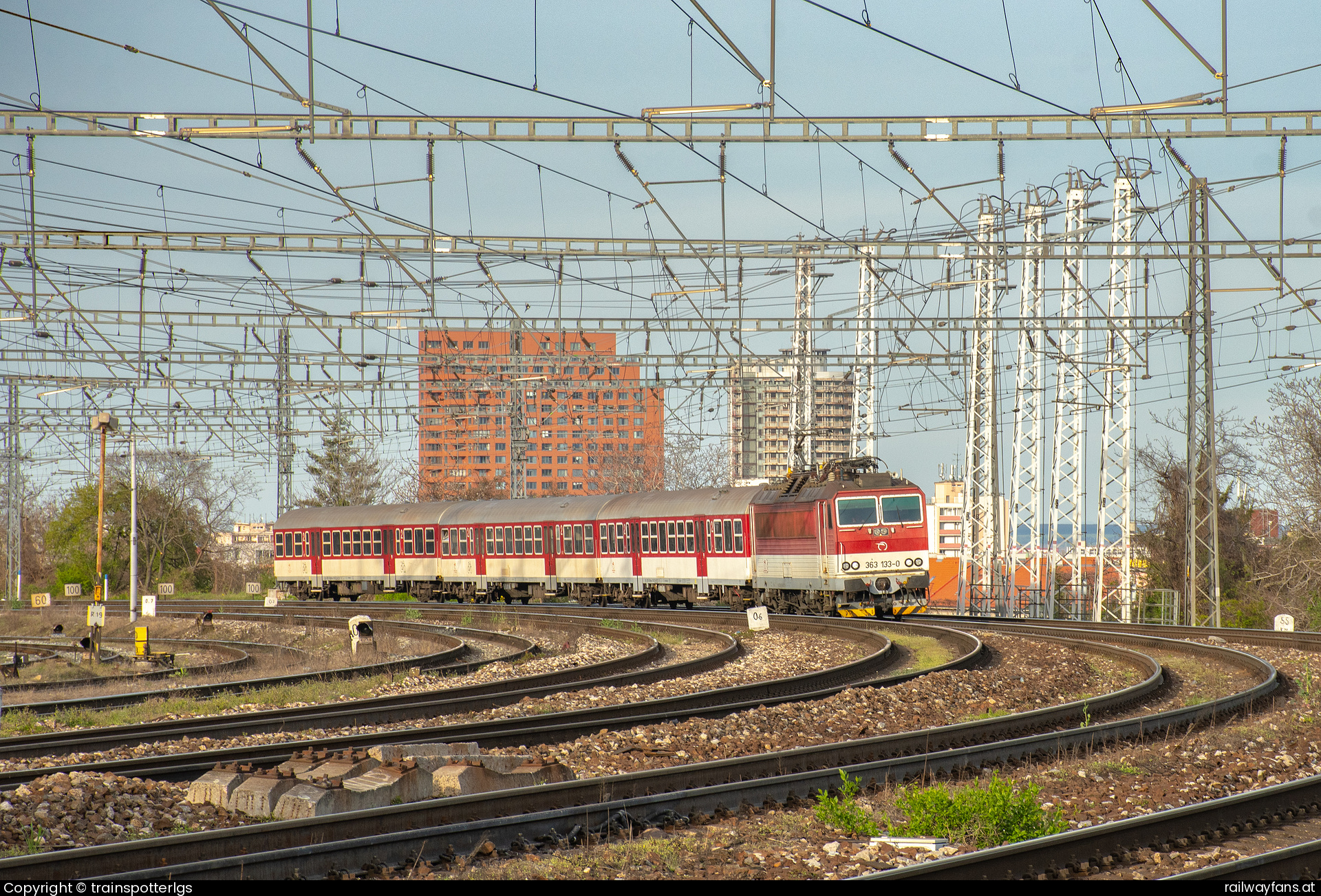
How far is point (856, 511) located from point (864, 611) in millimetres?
2622

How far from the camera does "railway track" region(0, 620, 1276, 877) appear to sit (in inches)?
266

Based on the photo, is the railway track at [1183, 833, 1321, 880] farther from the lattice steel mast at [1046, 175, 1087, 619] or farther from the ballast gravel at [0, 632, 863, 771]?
the lattice steel mast at [1046, 175, 1087, 619]

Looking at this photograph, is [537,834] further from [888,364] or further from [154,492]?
[154,492]

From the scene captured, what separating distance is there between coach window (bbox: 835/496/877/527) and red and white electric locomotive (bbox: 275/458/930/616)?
2cm

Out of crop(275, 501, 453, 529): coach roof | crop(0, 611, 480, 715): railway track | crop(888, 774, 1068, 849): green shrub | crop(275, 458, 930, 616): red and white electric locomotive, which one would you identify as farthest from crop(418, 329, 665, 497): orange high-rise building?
crop(888, 774, 1068, 849): green shrub

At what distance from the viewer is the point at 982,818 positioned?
7730 millimetres

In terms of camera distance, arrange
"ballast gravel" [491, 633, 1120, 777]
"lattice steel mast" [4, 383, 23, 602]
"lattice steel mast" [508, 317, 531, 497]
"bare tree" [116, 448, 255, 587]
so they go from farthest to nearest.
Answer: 1. "bare tree" [116, 448, 255, 587]
2. "lattice steel mast" [4, 383, 23, 602]
3. "lattice steel mast" [508, 317, 531, 497]
4. "ballast gravel" [491, 633, 1120, 777]

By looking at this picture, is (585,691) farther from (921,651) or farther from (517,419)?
(517,419)

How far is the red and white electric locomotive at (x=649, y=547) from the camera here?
27.6 metres

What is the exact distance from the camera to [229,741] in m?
12.6

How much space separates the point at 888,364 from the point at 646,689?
19995 millimetres

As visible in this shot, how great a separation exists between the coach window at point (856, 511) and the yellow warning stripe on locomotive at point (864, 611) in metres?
2.17

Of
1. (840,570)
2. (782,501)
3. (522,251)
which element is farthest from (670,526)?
(522,251)

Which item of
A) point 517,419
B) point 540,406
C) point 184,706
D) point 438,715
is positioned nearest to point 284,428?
point 517,419
